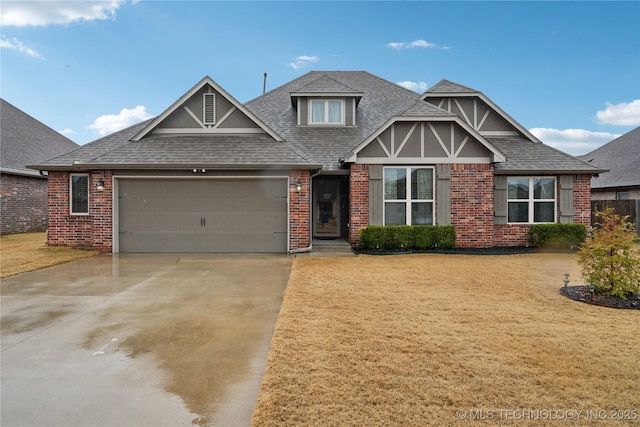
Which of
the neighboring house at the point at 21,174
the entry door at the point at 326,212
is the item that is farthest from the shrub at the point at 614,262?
the neighboring house at the point at 21,174

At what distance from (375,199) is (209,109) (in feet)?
20.8

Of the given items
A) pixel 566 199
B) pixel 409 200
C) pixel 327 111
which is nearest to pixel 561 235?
pixel 566 199

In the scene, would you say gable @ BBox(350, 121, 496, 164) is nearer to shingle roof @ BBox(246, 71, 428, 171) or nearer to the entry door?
shingle roof @ BBox(246, 71, 428, 171)

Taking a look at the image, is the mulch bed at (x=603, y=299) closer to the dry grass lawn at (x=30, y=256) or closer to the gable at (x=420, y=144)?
the gable at (x=420, y=144)

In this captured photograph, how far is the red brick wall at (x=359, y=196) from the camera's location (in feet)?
38.7

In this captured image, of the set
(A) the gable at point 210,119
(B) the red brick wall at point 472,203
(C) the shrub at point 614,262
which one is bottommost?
(C) the shrub at point 614,262

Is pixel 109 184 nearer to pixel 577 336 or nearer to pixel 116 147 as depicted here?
pixel 116 147

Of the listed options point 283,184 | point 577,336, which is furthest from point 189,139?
point 577,336

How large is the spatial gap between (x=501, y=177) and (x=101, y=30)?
15.5m

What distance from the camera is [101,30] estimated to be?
1371 centimetres

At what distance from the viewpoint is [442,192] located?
11.8 meters

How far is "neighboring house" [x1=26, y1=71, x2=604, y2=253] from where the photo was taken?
11.3 meters

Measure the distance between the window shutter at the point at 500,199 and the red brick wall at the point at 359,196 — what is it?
4451 millimetres

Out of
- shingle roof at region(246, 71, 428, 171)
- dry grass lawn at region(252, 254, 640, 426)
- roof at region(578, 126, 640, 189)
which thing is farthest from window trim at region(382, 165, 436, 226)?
roof at region(578, 126, 640, 189)
